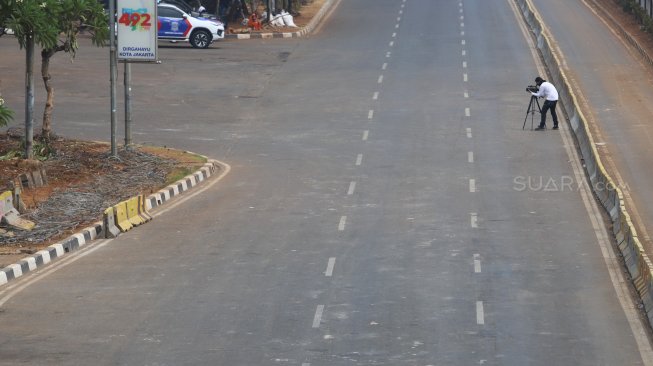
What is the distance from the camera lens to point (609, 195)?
1039 inches

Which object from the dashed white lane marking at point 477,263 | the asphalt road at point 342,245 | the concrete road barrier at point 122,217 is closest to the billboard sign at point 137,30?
the asphalt road at point 342,245

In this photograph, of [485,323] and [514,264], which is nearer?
[485,323]

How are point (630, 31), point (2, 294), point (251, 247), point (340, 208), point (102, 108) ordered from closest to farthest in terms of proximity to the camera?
point (2, 294), point (251, 247), point (340, 208), point (102, 108), point (630, 31)

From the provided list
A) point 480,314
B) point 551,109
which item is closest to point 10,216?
point 480,314

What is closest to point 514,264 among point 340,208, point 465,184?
point 340,208

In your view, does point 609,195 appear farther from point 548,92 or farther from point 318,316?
point 548,92

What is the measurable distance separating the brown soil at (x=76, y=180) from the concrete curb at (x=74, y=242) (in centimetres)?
32

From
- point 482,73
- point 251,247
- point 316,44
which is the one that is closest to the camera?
point 251,247

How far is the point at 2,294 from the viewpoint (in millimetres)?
19438

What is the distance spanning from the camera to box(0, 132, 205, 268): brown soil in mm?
23936

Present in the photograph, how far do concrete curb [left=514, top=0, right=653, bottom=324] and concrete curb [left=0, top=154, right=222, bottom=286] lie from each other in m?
9.02

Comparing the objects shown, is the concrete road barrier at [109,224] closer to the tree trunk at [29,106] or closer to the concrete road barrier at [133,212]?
the concrete road barrier at [133,212]

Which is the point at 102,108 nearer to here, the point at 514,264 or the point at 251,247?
the point at 251,247

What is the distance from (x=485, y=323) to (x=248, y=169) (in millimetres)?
14774
